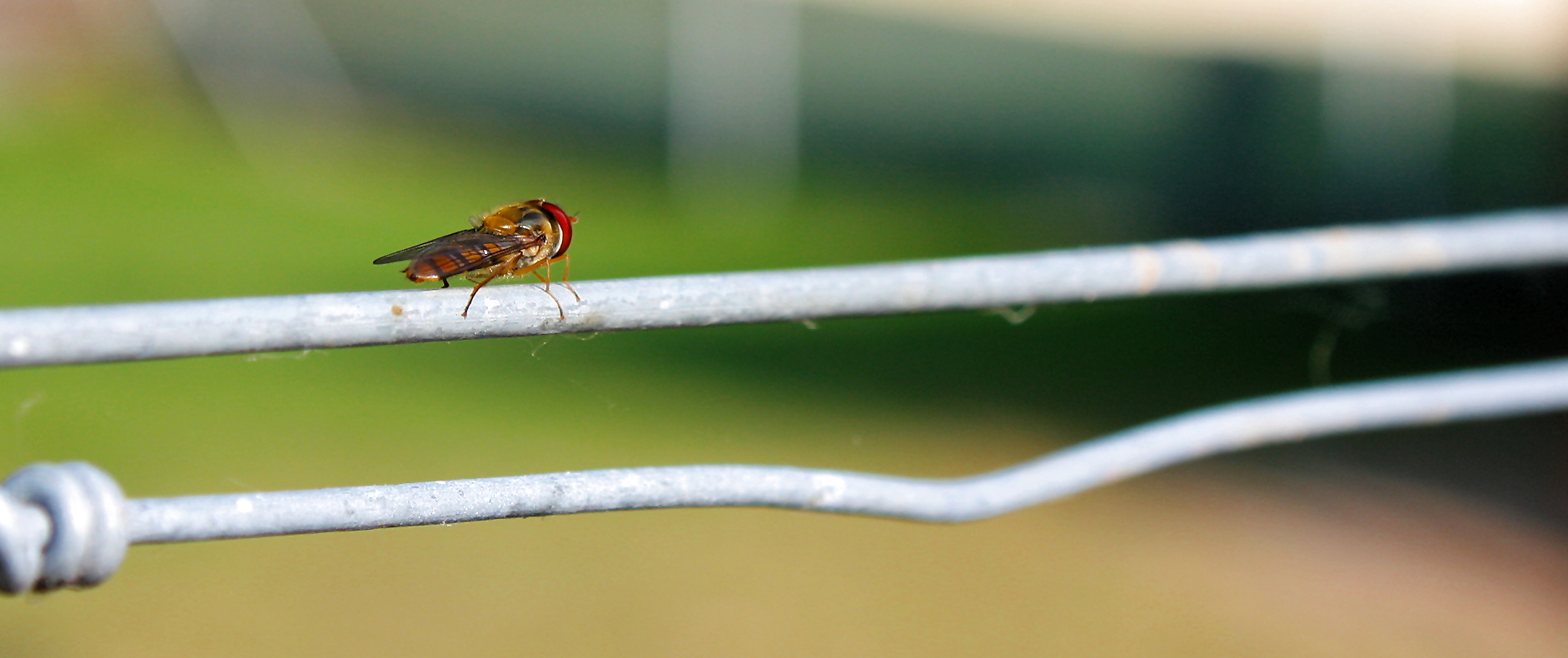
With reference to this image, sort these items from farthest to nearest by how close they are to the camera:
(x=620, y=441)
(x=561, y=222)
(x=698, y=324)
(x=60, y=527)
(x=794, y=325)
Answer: (x=794, y=325) → (x=620, y=441) → (x=561, y=222) → (x=698, y=324) → (x=60, y=527)

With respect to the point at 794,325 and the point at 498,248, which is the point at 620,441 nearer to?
the point at 794,325

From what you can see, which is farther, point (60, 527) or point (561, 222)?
point (561, 222)

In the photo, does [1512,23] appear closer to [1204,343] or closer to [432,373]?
[1204,343]

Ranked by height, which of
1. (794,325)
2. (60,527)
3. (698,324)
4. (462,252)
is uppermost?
(794,325)

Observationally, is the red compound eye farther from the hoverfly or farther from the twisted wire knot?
the twisted wire knot

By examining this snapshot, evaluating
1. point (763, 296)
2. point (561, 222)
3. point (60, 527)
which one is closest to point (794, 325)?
point (561, 222)

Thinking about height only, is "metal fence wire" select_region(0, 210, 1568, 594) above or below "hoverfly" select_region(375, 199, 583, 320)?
below

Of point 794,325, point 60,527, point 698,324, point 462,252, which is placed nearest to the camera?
point 60,527

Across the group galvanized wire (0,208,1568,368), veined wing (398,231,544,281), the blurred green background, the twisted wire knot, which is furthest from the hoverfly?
the twisted wire knot
